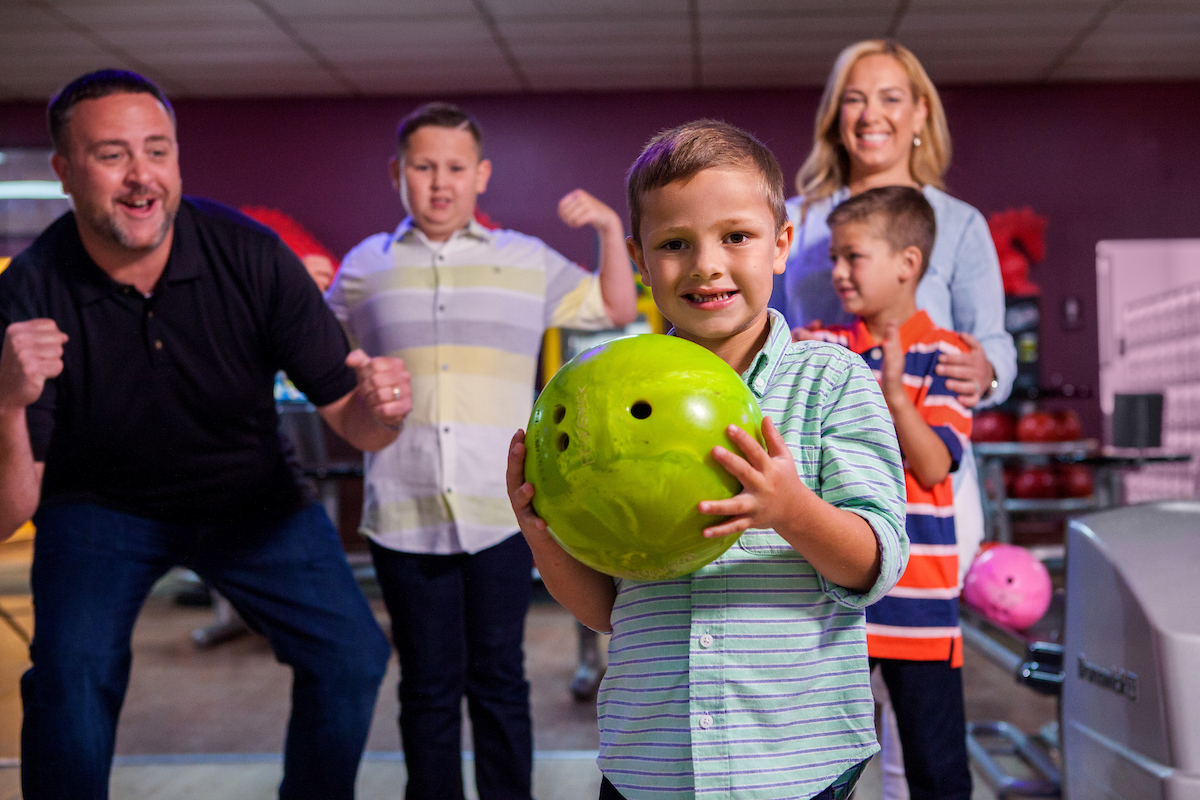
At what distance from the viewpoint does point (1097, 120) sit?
20.5ft

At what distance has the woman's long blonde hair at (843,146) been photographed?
182cm

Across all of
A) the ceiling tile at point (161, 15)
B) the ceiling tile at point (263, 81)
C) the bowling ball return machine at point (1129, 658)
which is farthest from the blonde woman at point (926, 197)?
the ceiling tile at point (263, 81)

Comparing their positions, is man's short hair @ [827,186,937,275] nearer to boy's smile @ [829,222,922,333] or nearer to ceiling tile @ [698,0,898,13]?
boy's smile @ [829,222,922,333]

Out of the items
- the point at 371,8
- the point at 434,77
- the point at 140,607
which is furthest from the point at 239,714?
the point at 434,77

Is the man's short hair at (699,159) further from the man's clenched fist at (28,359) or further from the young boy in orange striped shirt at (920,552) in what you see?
the man's clenched fist at (28,359)

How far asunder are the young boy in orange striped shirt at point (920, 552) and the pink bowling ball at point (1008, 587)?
856mm

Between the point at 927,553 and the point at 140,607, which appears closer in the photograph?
the point at 927,553

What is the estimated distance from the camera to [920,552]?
1457 millimetres

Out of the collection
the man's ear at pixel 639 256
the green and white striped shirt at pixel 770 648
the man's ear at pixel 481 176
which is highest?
the man's ear at pixel 481 176

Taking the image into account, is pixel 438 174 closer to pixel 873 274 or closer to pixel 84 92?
pixel 84 92

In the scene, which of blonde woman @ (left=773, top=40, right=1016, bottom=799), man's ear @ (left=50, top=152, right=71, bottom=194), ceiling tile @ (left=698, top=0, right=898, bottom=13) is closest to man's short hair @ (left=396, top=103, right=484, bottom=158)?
man's ear @ (left=50, top=152, right=71, bottom=194)

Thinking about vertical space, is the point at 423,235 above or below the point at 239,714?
above

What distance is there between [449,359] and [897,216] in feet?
3.12

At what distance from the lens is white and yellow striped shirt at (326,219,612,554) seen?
1907 millimetres
